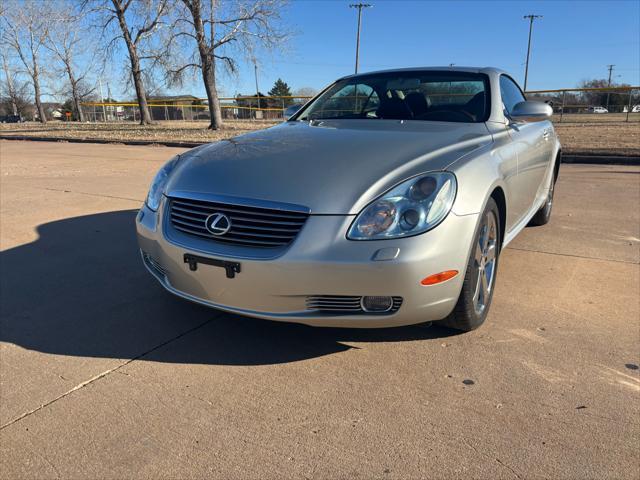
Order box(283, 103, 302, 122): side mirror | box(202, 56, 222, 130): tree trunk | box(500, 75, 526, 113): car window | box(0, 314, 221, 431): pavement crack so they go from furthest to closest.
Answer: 1. box(202, 56, 222, 130): tree trunk
2. box(283, 103, 302, 122): side mirror
3. box(500, 75, 526, 113): car window
4. box(0, 314, 221, 431): pavement crack

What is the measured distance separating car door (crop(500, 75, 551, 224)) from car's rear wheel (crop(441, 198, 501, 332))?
40 centimetres

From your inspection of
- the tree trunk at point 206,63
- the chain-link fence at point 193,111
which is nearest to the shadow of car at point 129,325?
the tree trunk at point 206,63

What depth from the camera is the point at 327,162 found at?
8.64 ft

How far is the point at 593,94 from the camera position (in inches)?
1069

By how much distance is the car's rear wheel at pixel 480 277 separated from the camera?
255 cm

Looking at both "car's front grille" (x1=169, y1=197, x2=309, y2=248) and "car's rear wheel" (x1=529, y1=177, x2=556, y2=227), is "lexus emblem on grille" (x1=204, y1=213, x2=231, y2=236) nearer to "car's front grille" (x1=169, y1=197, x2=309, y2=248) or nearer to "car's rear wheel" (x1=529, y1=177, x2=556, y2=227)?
"car's front grille" (x1=169, y1=197, x2=309, y2=248)

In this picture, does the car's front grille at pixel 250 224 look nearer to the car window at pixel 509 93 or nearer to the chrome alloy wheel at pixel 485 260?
the chrome alloy wheel at pixel 485 260

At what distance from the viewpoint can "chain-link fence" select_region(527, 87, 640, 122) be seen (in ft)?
82.0

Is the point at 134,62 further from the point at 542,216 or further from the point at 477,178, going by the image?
the point at 477,178

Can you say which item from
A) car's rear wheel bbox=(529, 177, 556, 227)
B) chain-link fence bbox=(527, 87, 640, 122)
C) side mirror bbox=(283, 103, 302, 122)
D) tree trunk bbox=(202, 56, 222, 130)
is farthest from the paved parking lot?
chain-link fence bbox=(527, 87, 640, 122)

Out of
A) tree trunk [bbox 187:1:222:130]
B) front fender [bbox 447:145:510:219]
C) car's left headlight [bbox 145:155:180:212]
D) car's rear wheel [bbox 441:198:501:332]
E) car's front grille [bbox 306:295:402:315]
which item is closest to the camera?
car's front grille [bbox 306:295:402:315]

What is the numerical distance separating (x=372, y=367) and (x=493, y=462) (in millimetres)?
777

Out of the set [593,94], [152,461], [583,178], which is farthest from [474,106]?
[593,94]

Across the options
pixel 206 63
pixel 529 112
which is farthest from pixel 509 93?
pixel 206 63
